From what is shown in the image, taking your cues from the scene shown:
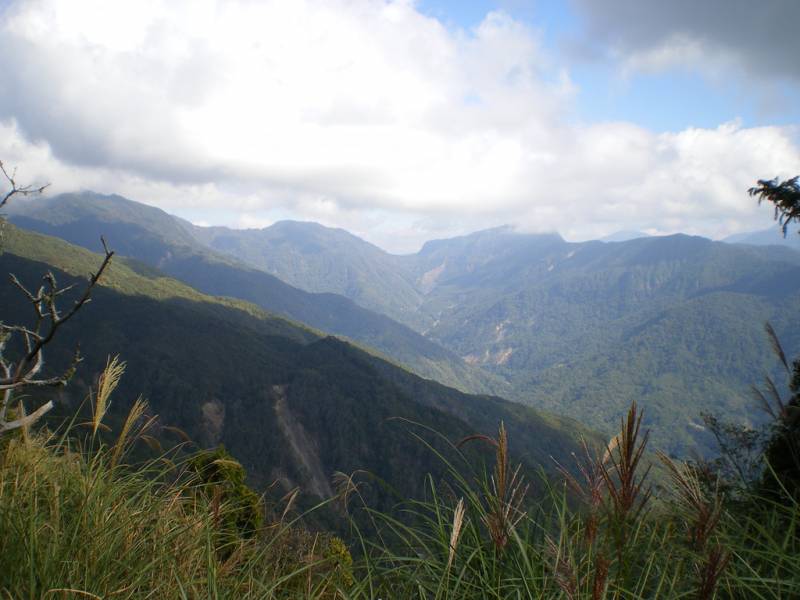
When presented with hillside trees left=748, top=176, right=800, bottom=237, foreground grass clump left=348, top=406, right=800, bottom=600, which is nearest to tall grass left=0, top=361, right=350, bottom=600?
foreground grass clump left=348, top=406, right=800, bottom=600

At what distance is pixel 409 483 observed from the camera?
3627 inches

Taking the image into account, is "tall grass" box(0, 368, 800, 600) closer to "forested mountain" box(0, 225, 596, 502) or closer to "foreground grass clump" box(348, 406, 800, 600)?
"foreground grass clump" box(348, 406, 800, 600)

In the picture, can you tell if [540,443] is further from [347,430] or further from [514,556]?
[514,556]

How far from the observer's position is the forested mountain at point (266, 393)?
317 feet

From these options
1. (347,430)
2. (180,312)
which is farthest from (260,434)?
(180,312)

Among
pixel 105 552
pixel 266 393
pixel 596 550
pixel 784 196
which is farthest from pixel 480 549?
pixel 266 393

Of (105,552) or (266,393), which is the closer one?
(105,552)

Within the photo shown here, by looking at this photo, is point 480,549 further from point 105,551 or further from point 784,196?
point 784,196

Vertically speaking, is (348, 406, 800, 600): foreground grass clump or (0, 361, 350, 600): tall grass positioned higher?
(348, 406, 800, 600): foreground grass clump

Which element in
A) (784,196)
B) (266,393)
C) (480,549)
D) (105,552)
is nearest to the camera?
(480,549)

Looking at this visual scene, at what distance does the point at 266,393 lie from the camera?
111 m

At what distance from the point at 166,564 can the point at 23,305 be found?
5626 inches

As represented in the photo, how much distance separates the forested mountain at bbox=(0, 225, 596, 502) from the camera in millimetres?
96750

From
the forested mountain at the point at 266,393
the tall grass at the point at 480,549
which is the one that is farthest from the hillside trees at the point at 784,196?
the forested mountain at the point at 266,393
